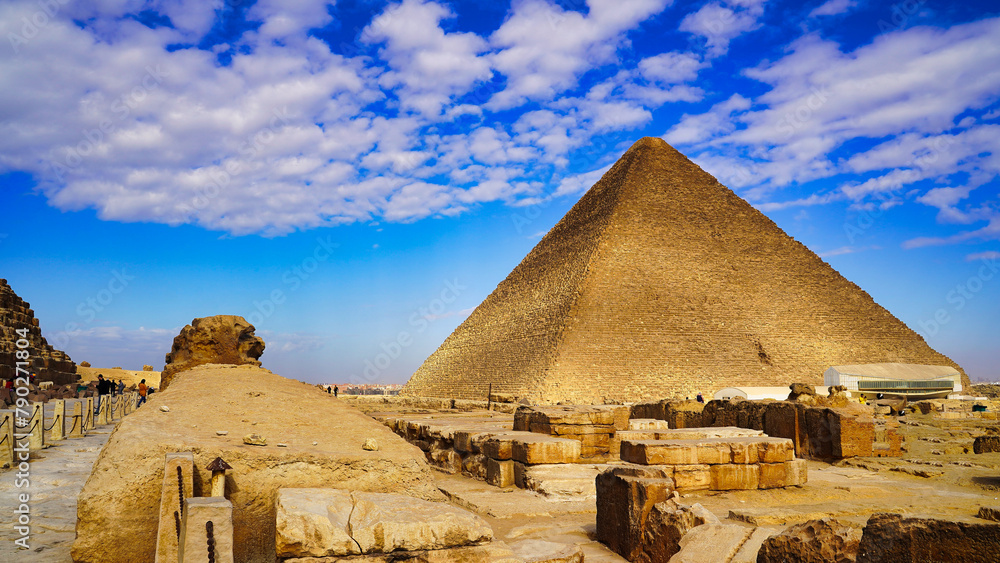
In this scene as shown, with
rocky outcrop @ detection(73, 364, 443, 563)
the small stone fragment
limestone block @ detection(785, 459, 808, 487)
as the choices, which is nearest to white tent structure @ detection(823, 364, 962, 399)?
limestone block @ detection(785, 459, 808, 487)

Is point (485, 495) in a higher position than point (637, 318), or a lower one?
lower

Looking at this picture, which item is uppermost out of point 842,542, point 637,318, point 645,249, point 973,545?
point 645,249

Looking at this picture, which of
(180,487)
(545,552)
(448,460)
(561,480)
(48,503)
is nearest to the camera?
(180,487)

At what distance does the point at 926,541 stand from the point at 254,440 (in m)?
2.53

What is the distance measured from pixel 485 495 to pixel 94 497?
291 cm

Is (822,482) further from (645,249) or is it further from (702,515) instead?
(645,249)

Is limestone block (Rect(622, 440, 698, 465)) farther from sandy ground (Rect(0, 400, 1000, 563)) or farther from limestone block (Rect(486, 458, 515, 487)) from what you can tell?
limestone block (Rect(486, 458, 515, 487))

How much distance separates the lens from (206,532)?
6.32ft

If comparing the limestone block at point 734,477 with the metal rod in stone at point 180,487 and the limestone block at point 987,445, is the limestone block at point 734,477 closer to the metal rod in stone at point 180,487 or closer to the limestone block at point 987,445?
the metal rod in stone at point 180,487

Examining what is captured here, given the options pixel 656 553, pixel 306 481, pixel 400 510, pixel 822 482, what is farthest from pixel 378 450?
pixel 822 482

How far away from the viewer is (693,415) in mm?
10109

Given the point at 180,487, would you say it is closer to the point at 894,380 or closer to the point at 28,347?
the point at 28,347

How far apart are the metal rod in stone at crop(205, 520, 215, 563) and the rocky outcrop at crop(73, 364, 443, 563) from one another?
0.52m

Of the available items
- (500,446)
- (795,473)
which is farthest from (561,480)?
(795,473)
